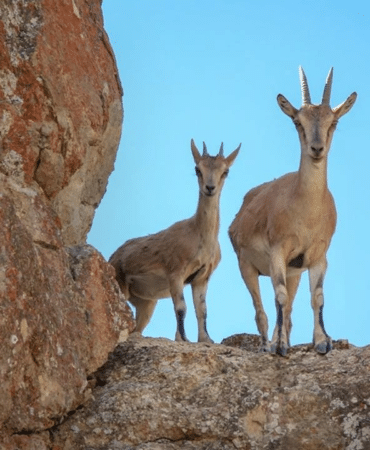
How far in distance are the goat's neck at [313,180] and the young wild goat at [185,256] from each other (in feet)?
6.83

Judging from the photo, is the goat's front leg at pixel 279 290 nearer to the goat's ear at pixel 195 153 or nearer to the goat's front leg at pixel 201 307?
the goat's front leg at pixel 201 307

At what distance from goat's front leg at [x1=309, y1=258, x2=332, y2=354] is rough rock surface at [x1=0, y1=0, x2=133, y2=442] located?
2.18 m

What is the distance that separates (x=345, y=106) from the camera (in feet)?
44.1

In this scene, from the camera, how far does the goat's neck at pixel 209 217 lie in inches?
A: 602

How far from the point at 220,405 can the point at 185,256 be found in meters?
5.12

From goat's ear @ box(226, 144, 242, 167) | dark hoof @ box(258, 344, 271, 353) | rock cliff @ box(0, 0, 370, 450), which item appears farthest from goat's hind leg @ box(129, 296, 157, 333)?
rock cliff @ box(0, 0, 370, 450)

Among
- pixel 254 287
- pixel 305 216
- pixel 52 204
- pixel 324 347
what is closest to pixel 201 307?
pixel 254 287

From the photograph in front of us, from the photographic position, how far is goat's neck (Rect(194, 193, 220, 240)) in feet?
50.2

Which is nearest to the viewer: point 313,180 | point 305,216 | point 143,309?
point 305,216

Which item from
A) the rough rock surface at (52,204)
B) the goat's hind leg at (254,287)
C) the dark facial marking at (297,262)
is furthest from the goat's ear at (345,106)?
the rough rock surface at (52,204)

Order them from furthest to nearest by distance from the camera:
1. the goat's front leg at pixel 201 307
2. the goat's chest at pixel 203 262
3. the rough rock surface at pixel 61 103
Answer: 1. the goat's chest at pixel 203 262
2. the goat's front leg at pixel 201 307
3. the rough rock surface at pixel 61 103

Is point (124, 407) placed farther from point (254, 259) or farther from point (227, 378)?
point (254, 259)

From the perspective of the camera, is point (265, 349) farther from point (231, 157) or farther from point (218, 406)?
point (231, 157)

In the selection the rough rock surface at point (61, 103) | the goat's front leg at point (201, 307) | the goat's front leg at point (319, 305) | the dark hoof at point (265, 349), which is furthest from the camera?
the goat's front leg at point (201, 307)
